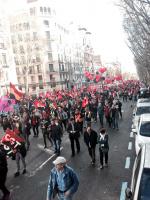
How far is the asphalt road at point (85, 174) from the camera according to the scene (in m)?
8.30

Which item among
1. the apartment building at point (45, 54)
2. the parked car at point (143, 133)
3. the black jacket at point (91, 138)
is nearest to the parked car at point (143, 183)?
the parked car at point (143, 133)

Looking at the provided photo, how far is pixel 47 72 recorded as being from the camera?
277ft

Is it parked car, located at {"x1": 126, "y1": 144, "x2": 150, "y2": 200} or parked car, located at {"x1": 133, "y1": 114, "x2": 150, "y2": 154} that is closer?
parked car, located at {"x1": 126, "y1": 144, "x2": 150, "y2": 200}

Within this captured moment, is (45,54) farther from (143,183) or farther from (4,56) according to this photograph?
(143,183)

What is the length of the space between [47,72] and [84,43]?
44124 mm

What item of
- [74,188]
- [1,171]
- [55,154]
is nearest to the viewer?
[74,188]

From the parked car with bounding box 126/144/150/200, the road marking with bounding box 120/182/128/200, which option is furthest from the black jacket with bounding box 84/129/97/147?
the parked car with bounding box 126/144/150/200

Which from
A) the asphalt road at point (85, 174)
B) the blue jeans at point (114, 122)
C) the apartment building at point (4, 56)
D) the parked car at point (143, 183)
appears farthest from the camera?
the apartment building at point (4, 56)

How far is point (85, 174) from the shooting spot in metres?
9.90

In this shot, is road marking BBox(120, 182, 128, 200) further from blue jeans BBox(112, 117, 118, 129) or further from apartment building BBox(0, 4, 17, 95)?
apartment building BBox(0, 4, 17, 95)

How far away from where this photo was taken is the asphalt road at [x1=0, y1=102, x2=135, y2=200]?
327 inches

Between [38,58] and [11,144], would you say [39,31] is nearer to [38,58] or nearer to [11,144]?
[38,58]

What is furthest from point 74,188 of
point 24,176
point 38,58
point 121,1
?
point 38,58

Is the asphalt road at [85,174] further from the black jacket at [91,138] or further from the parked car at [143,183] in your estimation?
the parked car at [143,183]
